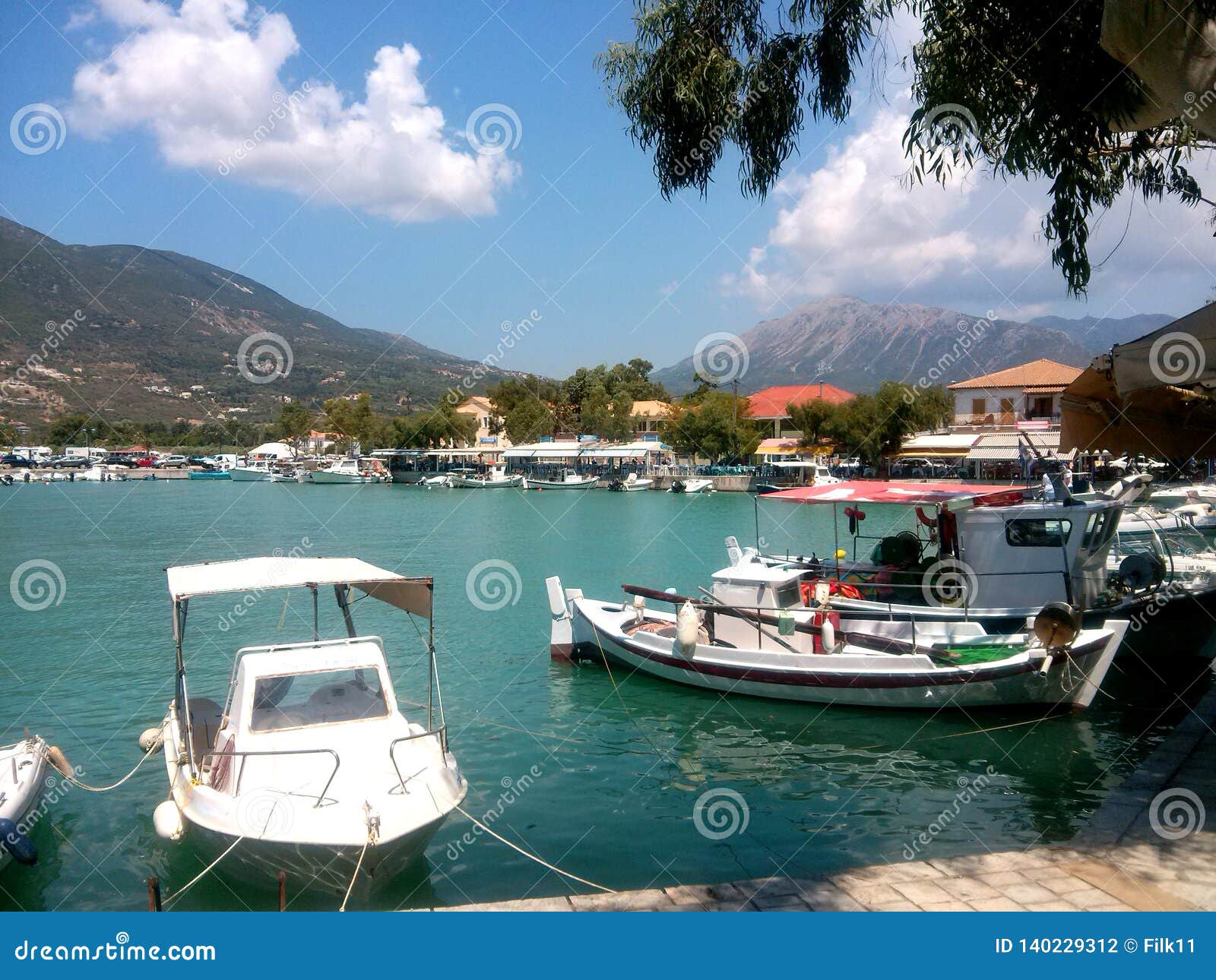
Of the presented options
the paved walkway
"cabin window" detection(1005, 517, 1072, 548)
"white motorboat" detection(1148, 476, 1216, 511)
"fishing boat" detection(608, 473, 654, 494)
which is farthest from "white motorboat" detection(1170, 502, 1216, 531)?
"fishing boat" detection(608, 473, 654, 494)

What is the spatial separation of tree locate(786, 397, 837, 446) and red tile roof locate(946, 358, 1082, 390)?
37.6ft

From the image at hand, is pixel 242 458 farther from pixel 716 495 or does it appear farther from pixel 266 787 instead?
pixel 266 787

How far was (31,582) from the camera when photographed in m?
30.1

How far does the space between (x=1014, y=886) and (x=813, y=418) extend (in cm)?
7997

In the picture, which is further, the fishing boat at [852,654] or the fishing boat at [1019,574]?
the fishing boat at [1019,574]

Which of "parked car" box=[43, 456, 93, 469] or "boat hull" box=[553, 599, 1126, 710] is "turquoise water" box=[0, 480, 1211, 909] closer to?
"boat hull" box=[553, 599, 1126, 710]

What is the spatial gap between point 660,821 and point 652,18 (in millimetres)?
8393

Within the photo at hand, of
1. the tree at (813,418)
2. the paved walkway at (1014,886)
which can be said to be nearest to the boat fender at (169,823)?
the paved walkway at (1014,886)

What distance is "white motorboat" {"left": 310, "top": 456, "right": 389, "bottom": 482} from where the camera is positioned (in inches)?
4291

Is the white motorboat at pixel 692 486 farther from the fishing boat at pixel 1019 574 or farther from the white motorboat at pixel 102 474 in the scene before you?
the white motorboat at pixel 102 474

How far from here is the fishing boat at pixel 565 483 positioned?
9700cm

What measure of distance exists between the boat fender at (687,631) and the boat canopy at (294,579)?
20.0 feet

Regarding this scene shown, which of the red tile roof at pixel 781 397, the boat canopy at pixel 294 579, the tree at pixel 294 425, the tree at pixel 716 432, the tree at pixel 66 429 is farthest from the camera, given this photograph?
the tree at pixel 66 429

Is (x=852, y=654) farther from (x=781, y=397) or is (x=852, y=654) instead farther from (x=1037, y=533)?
(x=781, y=397)
